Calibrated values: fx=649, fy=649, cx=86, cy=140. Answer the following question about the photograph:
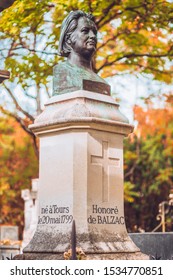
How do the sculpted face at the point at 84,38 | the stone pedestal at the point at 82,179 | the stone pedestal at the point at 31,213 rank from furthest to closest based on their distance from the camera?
the stone pedestal at the point at 31,213
the sculpted face at the point at 84,38
the stone pedestal at the point at 82,179

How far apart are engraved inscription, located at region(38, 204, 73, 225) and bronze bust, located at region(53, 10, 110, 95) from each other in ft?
5.84

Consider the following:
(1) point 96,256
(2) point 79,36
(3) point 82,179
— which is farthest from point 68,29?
(1) point 96,256

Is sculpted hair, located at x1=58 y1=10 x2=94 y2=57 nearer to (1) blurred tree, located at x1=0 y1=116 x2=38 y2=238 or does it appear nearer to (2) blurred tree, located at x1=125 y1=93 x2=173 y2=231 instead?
(2) blurred tree, located at x1=125 y1=93 x2=173 y2=231

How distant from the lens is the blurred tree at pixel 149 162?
29.5 metres

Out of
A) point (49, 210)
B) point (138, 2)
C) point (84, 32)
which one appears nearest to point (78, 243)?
point (49, 210)

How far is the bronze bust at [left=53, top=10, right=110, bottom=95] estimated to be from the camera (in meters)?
9.67

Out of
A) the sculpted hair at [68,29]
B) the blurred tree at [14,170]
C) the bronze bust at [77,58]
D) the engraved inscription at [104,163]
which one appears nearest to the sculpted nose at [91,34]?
the bronze bust at [77,58]

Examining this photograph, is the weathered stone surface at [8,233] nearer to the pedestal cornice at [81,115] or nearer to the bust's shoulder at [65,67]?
the pedestal cornice at [81,115]

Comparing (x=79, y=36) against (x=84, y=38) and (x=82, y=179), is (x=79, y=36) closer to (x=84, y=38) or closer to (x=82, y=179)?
(x=84, y=38)

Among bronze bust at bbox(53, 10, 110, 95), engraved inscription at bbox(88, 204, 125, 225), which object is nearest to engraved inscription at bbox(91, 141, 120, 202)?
engraved inscription at bbox(88, 204, 125, 225)

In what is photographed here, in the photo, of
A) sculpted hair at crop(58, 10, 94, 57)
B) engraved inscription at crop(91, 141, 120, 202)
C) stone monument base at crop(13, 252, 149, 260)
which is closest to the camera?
stone monument base at crop(13, 252, 149, 260)

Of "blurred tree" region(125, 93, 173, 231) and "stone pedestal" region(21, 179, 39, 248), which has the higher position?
"blurred tree" region(125, 93, 173, 231)

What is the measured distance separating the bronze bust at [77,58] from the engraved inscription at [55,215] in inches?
70.0
